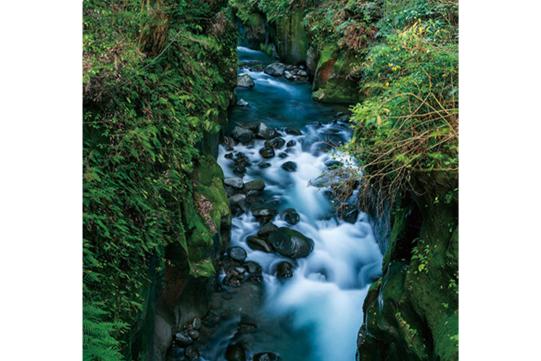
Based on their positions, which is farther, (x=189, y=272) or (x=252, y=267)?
(x=252, y=267)

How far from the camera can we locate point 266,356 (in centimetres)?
572

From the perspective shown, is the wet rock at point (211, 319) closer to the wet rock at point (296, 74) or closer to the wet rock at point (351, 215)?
the wet rock at point (351, 215)

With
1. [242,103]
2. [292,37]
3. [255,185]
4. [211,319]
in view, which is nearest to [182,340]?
[211,319]

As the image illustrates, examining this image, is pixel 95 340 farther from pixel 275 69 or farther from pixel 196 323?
pixel 275 69

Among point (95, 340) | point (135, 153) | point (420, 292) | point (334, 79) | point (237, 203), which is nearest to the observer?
point (95, 340)

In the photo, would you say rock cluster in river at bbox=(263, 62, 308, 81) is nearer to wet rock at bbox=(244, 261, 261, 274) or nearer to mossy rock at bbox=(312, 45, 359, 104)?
mossy rock at bbox=(312, 45, 359, 104)

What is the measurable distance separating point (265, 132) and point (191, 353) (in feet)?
17.0

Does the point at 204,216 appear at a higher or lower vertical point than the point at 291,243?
higher

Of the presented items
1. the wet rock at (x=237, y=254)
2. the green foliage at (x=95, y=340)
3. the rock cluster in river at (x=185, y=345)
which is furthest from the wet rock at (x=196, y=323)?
the green foliage at (x=95, y=340)

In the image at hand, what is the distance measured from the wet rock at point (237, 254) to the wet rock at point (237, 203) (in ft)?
2.81

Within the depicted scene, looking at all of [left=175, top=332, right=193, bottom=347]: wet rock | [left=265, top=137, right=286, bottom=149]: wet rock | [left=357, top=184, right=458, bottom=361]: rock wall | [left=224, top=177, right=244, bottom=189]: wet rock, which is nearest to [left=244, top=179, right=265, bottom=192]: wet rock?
[left=224, top=177, right=244, bottom=189]: wet rock

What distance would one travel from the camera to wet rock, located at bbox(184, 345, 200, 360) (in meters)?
5.71

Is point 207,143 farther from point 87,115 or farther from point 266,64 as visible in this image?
point 266,64

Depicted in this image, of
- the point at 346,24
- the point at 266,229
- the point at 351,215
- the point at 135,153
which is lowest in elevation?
the point at 266,229
